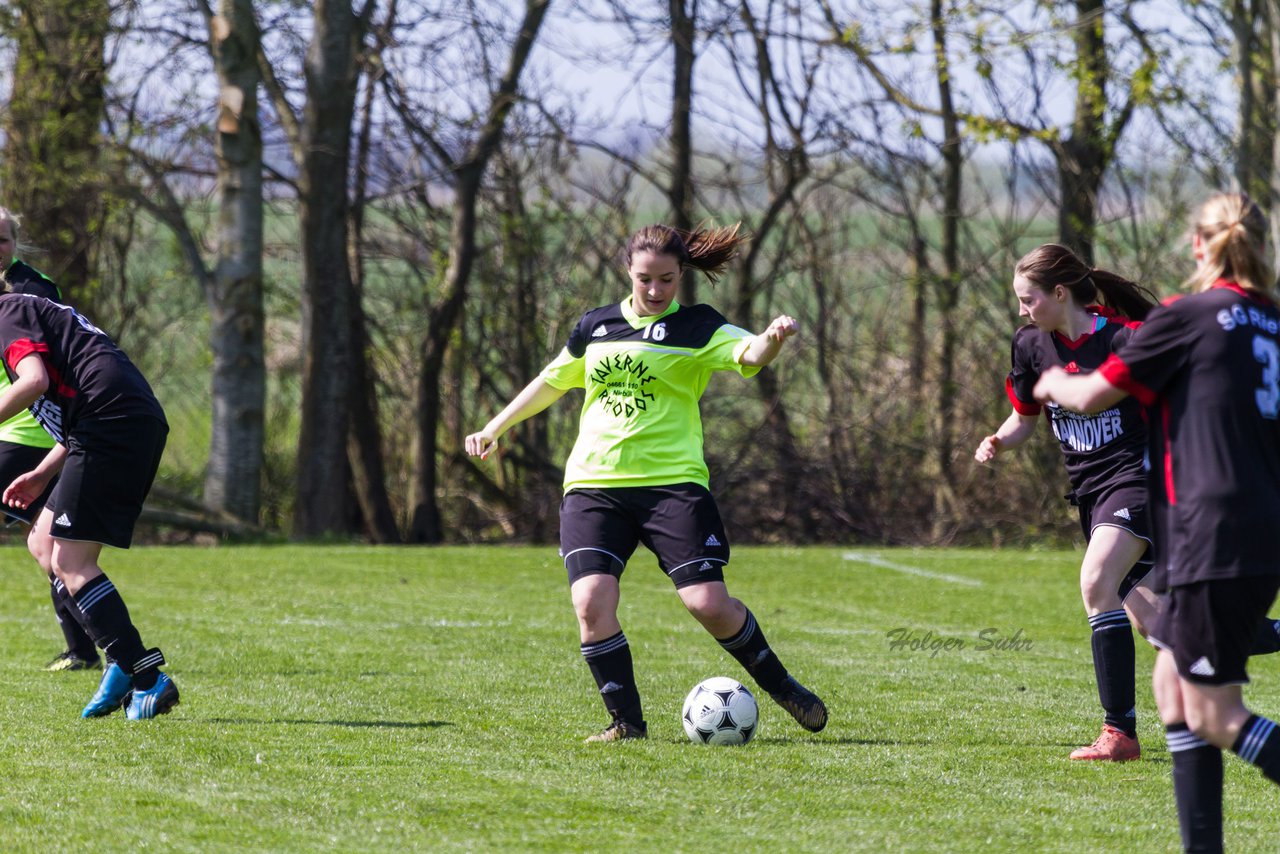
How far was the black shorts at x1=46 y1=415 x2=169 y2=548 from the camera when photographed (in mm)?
5125

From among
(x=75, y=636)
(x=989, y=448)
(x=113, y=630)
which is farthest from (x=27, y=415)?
(x=989, y=448)

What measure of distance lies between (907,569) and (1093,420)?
Answer: 6.88 metres

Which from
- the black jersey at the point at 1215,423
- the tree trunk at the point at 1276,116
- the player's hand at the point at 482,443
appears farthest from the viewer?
the tree trunk at the point at 1276,116

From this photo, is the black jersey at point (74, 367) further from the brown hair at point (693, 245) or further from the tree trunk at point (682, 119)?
the tree trunk at point (682, 119)

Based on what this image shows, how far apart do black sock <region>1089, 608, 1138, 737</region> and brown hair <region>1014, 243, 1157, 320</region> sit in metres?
1.03

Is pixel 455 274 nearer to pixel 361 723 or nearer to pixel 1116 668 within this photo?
pixel 361 723

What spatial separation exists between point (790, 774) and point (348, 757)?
1357 millimetres

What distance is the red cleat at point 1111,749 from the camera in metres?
4.79

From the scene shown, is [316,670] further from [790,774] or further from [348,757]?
[790,774]

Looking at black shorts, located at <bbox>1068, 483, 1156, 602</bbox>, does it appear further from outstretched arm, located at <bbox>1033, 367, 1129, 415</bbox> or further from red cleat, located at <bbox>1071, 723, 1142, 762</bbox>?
outstretched arm, located at <bbox>1033, 367, 1129, 415</bbox>

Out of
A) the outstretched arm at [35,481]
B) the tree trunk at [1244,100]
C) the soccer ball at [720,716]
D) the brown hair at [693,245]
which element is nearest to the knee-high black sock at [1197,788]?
the soccer ball at [720,716]

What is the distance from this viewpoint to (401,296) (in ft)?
54.1

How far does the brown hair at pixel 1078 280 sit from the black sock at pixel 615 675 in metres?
1.82

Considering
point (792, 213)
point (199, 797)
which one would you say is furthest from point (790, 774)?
point (792, 213)
